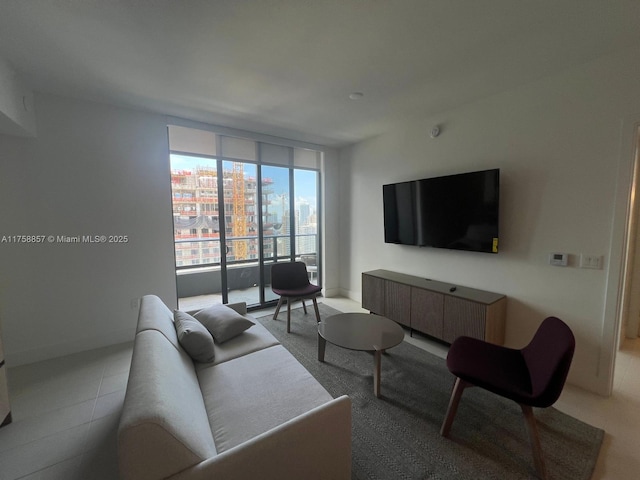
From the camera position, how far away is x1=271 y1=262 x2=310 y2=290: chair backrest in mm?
3703

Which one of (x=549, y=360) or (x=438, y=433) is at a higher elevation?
(x=549, y=360)

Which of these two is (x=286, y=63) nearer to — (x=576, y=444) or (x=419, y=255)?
(x=419, y=255)

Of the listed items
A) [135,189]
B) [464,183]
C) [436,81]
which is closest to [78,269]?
[135,189]

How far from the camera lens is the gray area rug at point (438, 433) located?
154 cm

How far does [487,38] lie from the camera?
1828 millimetres

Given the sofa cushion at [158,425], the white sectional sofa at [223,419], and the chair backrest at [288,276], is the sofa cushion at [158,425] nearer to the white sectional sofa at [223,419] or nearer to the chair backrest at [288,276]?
the white sectional sofa at [223,419]

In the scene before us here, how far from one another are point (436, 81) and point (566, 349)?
2.29m

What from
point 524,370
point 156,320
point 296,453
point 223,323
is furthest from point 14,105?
point 524,370

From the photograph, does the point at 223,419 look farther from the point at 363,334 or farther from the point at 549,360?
the point at 549,360

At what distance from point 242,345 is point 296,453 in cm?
113

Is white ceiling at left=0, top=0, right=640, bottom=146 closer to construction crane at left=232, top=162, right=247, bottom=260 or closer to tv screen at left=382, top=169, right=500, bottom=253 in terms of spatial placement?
tv screen at left=382, top=169, right=500, bottom=253

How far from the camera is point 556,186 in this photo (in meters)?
2.35

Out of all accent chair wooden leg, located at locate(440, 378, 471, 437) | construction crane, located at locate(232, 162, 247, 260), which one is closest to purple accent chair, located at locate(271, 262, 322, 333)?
construction crane, located at locate(232, 162, 247, 260)

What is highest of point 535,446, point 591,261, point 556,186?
point 556,186
